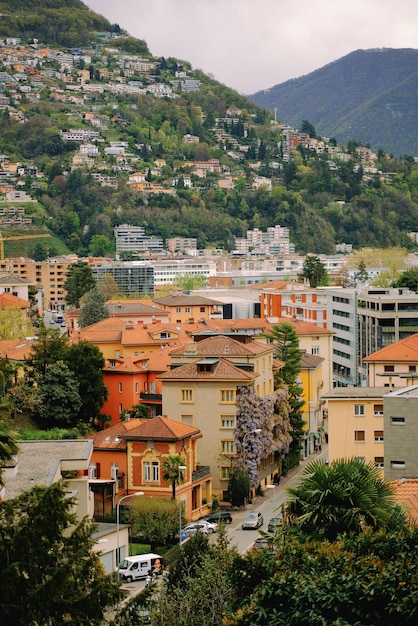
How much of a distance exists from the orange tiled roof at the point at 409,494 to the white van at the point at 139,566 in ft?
24.5

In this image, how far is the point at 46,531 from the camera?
20.1 meters

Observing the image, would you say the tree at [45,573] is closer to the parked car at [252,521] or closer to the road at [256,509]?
the road at [256,509]

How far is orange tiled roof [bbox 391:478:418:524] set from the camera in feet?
87.2

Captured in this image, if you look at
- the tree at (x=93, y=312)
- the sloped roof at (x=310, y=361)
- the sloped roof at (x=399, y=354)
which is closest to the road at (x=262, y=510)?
the sloped roof at (x=399, y=354)

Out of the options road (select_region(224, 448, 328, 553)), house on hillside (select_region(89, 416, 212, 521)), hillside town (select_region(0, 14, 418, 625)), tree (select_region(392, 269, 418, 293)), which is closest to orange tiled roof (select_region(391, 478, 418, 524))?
hillside town (select_region(0, 14, 418, 625))

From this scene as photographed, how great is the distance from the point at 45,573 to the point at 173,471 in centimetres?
2595

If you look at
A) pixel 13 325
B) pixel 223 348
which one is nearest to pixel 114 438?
pixel 223 348

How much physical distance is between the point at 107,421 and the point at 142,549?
2069 centimetres

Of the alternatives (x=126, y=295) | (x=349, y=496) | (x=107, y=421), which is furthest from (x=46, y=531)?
(x=126, y=295)

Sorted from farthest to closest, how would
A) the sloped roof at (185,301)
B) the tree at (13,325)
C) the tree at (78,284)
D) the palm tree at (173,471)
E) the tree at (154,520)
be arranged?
1. the tree at (78,284)
2. the sloped roof at (185,301)
3. the tree at (13,325)
4. the palm tree at (173,471)
5. the tree at (154,520)

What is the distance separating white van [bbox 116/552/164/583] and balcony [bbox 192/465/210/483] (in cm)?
1033

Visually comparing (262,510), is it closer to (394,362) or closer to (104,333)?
(394,362)

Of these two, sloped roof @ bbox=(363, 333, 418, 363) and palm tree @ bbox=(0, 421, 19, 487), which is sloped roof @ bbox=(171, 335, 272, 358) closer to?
sloped roof @ bbox=(363, 333, 418, 363)

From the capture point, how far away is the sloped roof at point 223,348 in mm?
55781
